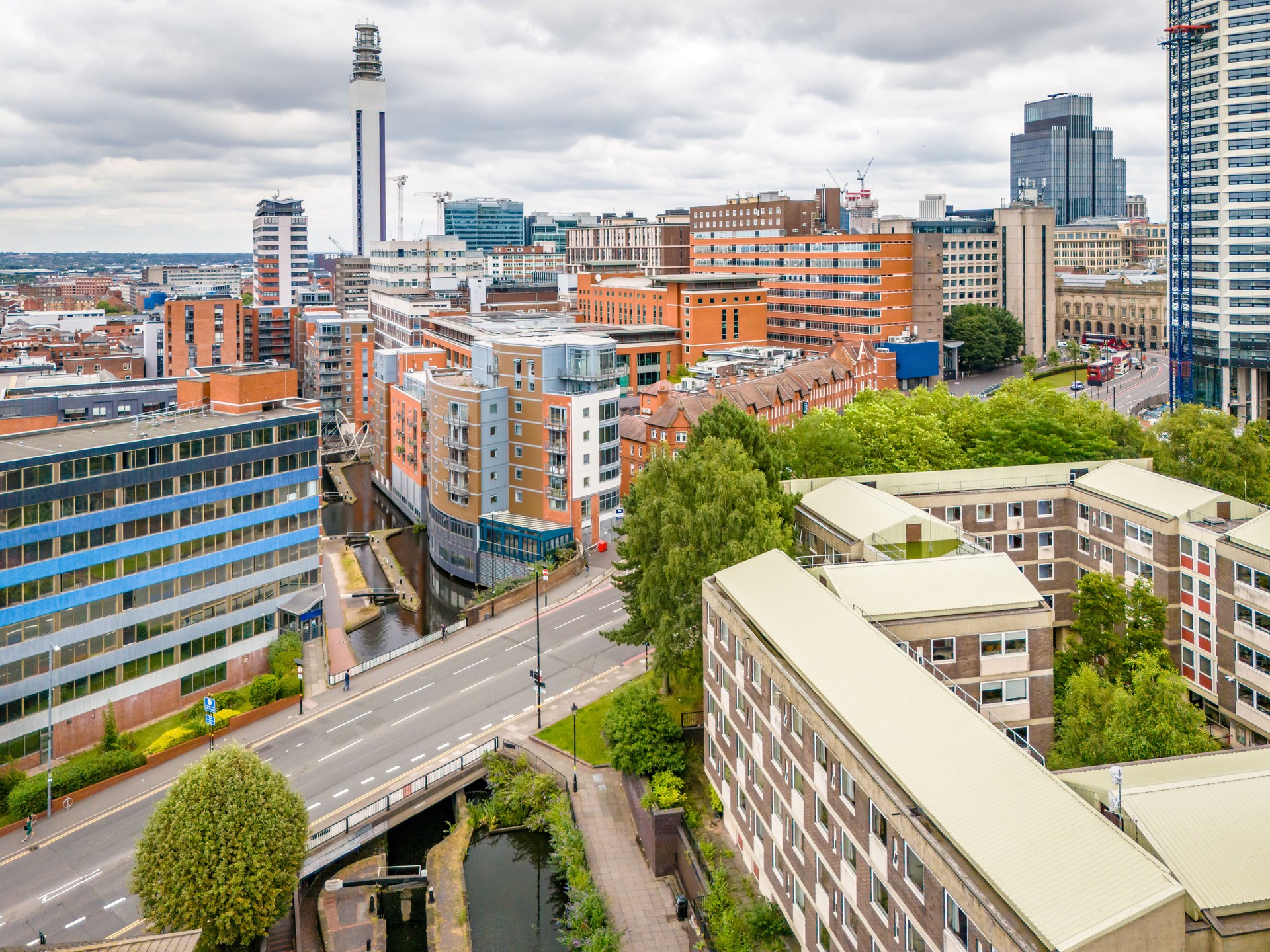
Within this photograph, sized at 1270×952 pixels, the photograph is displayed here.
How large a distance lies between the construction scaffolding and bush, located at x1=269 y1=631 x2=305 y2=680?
95.9 meters

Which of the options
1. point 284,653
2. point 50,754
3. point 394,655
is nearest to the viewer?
point 50,754

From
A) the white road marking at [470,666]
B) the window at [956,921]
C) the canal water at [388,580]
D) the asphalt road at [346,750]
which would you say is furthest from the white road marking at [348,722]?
the window at [956,921]

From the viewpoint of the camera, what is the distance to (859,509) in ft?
156

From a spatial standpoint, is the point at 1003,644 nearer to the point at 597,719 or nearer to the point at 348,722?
the point at 597,719

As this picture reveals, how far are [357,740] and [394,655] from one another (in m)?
9.87

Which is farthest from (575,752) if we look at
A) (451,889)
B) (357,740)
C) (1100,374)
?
(1100,374)

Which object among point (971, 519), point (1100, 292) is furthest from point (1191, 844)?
point (1100, 292)

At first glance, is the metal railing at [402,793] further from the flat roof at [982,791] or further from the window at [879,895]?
the window at [879,895]

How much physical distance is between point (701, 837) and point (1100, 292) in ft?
565

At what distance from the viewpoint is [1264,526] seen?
4197 centimetres

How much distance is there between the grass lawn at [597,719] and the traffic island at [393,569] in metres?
30.0

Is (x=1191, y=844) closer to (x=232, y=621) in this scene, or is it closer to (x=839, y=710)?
(x=839, y=710)

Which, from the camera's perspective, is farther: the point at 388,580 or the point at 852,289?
the point at 852,289

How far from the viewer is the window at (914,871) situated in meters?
21.9
